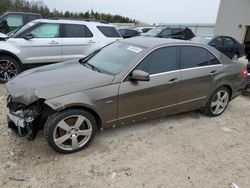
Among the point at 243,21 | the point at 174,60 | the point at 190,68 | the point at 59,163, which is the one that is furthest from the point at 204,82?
the point at 243,21

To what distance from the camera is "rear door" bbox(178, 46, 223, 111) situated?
4.14 meters

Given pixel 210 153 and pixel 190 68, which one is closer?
pixel 210 153

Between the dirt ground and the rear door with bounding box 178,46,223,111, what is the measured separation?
20.3 inches

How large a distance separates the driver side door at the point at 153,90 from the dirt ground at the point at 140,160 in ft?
1.33

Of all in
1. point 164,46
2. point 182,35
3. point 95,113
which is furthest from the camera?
point 182,35

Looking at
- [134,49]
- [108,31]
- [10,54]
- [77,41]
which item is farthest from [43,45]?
[134,49]

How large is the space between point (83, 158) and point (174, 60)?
2.20 meters

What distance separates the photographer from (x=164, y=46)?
155 inches

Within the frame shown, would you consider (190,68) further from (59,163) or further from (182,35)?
(182,35)

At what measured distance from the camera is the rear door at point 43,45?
6232 millimetres

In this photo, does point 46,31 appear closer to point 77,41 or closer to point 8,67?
point 77,41

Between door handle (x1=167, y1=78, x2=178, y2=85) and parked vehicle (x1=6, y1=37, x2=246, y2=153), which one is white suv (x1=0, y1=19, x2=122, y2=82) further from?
door handle (x1=167, y1=78, x2=178, y2=85)

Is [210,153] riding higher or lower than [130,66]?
lower

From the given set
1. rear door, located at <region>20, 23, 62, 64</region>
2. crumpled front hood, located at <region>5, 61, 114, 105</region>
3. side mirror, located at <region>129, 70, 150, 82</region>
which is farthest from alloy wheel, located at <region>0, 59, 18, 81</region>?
side mirror, located at <region>129, 70, 150, 82</region>
